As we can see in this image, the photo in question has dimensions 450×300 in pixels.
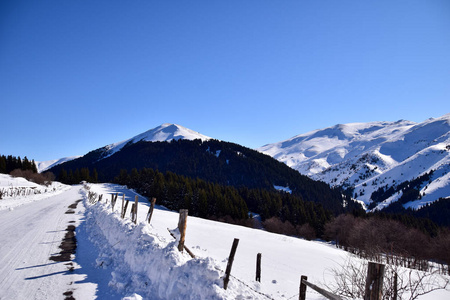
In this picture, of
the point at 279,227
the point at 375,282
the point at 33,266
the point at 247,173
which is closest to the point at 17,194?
the point at 33,266

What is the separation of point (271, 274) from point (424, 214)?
199 meters

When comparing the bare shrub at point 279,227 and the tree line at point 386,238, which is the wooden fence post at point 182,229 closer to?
the tree line at point 386,238

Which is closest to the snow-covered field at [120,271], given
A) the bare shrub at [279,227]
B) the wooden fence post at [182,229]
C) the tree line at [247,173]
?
the wooden fence post at [182,229]

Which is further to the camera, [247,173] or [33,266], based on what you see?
[247,173]

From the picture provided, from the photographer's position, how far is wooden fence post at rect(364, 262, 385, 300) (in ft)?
13.9

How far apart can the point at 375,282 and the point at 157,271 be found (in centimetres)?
629

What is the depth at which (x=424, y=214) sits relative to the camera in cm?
15988

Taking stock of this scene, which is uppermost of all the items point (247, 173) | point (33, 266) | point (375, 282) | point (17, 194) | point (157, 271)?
point (247, 173)

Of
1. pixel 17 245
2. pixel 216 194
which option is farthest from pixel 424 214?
pixel 17 245

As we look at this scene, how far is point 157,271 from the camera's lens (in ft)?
25.9

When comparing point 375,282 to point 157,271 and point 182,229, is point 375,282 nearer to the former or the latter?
point 157,271

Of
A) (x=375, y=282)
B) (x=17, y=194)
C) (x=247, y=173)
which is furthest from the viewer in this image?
(x=247, y=173)

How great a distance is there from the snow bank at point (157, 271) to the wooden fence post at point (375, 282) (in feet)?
11.1

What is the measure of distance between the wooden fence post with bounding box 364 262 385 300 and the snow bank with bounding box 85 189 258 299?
11.1 feet
